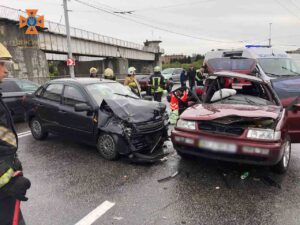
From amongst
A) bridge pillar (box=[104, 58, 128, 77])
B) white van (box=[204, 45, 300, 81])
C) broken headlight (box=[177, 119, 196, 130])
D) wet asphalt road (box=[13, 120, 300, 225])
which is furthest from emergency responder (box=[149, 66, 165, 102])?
bridge pillar (box=[104, 58, 128, 77])

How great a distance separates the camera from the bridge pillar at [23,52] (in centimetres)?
1978

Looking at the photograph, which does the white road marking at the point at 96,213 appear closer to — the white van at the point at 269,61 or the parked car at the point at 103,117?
the parked car at the point at 103,117

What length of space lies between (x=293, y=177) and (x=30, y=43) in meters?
22.0

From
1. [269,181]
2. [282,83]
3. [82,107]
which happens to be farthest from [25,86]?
[269,181]

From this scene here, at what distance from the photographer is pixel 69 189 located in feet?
12.8

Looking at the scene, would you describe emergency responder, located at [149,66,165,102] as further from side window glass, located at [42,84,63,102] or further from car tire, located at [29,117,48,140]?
car tire, located at [29,117,48,140]

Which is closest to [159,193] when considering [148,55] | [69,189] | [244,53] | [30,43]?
[69,189]

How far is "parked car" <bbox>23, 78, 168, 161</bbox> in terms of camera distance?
470cm

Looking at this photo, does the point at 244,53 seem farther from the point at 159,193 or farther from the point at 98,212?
the point at 98,212

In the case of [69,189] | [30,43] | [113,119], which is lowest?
[69,189]

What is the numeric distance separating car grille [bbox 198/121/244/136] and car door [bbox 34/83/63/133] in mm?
3250

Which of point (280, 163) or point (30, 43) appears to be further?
point (30, 43)

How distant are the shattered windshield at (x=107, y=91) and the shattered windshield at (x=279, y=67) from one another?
17.6 ft

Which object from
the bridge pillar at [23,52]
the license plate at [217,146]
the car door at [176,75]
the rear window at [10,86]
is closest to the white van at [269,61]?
the license plate at [217,146]
